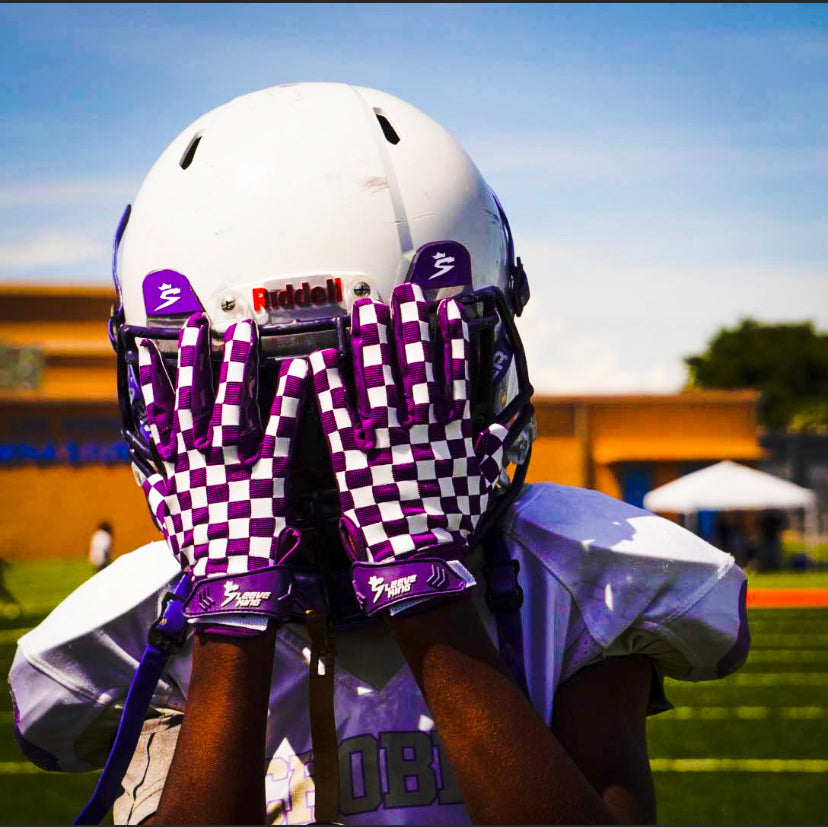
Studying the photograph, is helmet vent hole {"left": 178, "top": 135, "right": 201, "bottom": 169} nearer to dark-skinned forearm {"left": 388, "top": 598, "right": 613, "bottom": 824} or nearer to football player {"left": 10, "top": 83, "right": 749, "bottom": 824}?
football player {"left": 10, "top": 83, "right": 749, "bottom": 824}

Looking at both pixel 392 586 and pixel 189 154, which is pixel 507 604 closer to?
pixel 392 586

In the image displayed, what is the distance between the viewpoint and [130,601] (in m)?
1.92

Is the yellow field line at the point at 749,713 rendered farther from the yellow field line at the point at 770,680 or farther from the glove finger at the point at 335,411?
the glove finger at the point at 335,411

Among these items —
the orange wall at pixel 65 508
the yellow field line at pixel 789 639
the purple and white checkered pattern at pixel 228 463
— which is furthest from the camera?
the orange wall at pixel 65 508

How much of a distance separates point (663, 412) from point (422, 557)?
1163 inches

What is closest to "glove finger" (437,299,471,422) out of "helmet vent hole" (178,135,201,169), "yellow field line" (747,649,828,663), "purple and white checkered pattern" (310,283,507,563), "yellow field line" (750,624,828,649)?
"purple and white checkered pattern" (310,283,507,563)

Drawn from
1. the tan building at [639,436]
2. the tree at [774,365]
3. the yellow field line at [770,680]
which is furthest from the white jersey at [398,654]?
the tree at [774,365]

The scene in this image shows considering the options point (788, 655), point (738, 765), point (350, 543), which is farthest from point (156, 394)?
point (788, 655)

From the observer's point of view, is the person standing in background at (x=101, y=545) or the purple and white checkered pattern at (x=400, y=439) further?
the person standing in background at (x=101, y=545)

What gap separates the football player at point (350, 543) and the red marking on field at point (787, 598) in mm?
13137

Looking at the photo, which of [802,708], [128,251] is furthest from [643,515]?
[802,708]

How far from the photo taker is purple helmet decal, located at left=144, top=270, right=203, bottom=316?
190cm

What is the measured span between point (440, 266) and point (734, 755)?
5593 millimetres

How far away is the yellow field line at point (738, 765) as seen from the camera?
6.52 meters
